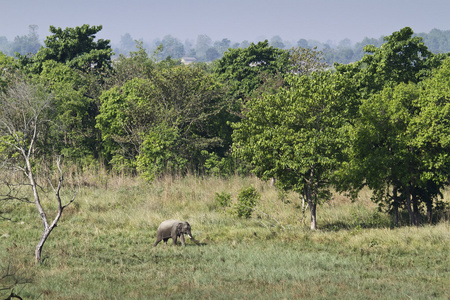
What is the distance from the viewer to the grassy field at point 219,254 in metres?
11.4

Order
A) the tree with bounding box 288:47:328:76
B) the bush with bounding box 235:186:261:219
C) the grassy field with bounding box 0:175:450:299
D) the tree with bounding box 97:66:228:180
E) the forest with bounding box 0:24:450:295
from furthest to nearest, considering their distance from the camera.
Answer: the tree with bounding box 288:47:328:76
the tree with bounding box 97:66:228:180
the bush with bounding box 235:186:261:219
the forest with bounding box 0:24:450:295
the grassy field with bounding box 0:175:450:299

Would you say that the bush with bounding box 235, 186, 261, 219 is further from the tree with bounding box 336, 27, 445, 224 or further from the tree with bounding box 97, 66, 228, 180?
the tree with bounding box 97, 66, 228, 180

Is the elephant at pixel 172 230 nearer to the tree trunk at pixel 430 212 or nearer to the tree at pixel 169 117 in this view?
the tree trunk at pixel 430 212

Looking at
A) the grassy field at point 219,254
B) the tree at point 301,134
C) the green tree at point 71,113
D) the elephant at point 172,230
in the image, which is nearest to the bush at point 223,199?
the grassy field at point 219,254

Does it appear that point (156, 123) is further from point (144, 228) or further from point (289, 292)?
point (289, 292)

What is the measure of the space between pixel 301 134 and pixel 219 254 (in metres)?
5.56

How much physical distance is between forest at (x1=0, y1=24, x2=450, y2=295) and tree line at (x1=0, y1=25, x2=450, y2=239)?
76mm

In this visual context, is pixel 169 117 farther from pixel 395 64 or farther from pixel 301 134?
pixel 301 134

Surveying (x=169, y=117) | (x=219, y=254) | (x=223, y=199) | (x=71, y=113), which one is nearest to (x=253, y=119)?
(x=223, y=199)

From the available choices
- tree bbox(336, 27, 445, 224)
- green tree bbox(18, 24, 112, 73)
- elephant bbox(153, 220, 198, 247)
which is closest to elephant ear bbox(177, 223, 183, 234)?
elephant bbox(153, 220, 198, 247)

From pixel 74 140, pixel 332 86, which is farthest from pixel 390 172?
pixel 74 140

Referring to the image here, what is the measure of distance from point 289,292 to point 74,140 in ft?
89.0

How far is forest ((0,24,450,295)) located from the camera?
60.1ft

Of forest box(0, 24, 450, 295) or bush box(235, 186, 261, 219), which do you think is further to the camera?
bush box(235, 186, 261, 219)
